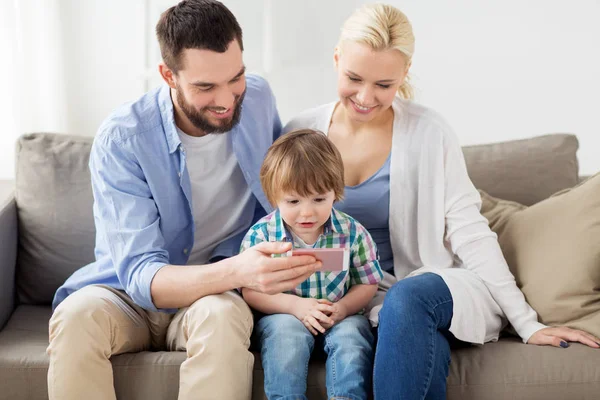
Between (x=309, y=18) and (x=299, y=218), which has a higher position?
(x=309, y=18)

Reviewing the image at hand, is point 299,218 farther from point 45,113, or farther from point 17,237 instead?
point 45,113

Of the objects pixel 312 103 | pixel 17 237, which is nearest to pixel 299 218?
pixel 17 237

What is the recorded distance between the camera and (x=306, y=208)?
1.90m

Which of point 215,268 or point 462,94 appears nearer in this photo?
point 215,268

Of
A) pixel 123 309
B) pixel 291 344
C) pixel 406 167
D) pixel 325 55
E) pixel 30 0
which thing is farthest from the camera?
pixel 325 55

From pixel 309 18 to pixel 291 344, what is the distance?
59.0 inches

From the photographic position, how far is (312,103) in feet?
9.98

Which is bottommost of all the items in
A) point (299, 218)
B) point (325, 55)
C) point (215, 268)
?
point (215, 268)

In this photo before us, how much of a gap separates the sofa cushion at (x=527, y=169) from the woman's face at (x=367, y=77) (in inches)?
21.4

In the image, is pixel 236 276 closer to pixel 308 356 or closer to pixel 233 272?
pixel 233 272

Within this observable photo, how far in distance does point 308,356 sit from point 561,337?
0.65 m

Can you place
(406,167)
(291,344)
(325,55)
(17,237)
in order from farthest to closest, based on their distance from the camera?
(325,55), (17,237), (406,167), (291,344)

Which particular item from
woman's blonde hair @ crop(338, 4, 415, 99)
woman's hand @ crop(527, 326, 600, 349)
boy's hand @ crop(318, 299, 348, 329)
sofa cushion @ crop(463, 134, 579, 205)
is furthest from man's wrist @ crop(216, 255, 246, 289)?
sofa cushion @ crop(463, 134, 579, 205)

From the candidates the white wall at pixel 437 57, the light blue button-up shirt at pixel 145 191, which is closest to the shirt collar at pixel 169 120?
the light blue button-up shirt at pixel 145 191
